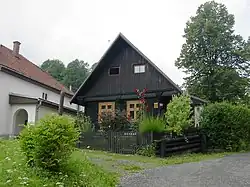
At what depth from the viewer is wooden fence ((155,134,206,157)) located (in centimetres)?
1350

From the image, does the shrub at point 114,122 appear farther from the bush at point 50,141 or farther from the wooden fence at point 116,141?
the bush at point 50,141

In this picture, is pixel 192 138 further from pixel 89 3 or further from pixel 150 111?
pixel 89 3

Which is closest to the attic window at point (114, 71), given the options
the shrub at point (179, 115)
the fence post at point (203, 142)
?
the shrub at point (179, 115)

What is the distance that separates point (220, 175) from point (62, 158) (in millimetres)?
4158

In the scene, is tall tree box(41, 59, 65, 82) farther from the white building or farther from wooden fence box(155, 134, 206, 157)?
wooden fence box(155, 134, 206, 157)

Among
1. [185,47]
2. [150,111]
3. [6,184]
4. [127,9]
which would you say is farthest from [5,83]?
[6,184]

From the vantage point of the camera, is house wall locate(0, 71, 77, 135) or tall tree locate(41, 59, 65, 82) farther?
tall tree locate(41, 59, 65, 82)

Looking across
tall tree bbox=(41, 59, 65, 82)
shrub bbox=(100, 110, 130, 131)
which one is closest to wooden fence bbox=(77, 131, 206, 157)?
shrub bbox=(100, 110, 130, 131)

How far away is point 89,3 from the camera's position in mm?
15047

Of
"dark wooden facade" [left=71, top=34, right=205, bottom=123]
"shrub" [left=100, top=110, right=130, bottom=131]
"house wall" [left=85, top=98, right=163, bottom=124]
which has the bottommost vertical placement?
"shrub" [left=100, top=110, right=130, bottom=131]

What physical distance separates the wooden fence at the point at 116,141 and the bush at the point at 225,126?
4.45m

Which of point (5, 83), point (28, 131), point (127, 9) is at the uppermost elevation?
point (127, 9)

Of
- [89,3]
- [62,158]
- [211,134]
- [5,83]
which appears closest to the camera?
[62,158]

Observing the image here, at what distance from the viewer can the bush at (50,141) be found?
681 centimetres
